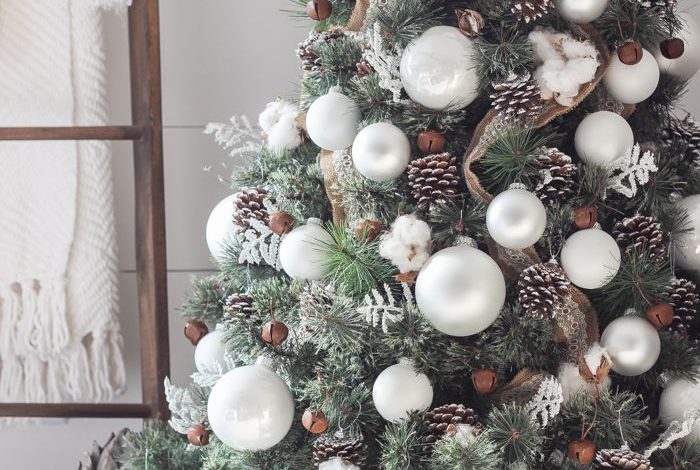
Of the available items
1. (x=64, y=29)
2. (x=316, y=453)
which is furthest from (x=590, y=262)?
(x=64, y=29)

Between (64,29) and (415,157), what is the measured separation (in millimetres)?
620

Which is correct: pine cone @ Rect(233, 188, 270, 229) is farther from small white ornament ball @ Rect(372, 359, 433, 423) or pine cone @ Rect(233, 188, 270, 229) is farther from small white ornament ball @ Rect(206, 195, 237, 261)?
small white ornament ball @ Rect(372, 359, 433, 423)

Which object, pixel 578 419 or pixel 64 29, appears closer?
pixel 578 419

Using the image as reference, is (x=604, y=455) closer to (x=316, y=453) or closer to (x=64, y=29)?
(x=316, y=453)

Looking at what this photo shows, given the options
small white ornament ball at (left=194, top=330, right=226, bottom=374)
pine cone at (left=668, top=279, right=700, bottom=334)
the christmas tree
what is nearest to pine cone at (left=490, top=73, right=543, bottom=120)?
the christmas tree


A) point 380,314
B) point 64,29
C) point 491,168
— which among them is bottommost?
point 380,314

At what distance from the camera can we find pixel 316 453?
0.67m

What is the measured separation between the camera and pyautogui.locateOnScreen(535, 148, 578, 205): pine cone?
653 mm

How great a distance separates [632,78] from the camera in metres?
0.67

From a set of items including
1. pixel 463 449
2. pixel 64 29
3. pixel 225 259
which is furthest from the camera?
pixel 64 29

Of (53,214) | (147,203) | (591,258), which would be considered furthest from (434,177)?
(53,214)

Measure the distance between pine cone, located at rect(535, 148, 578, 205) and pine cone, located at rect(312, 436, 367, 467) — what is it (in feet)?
0.91

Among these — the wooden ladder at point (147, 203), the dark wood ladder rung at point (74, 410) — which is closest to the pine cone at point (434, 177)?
the wooden ladder at point (147, 203)

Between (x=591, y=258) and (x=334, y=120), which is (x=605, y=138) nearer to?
(x=591, y=258)
